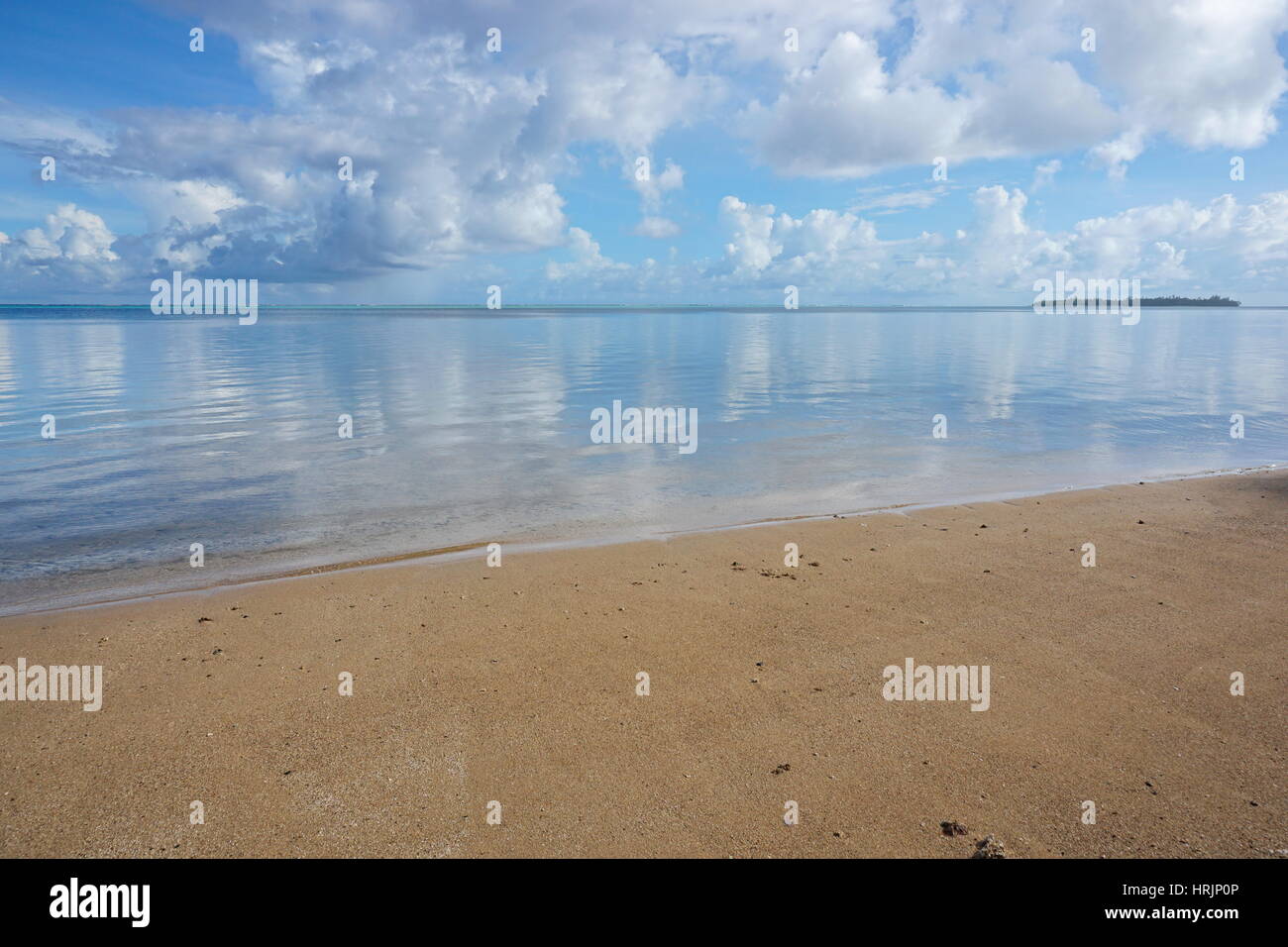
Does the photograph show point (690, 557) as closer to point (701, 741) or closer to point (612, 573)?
point (612, 573)

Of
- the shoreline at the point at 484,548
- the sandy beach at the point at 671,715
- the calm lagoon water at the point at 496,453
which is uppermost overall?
the calm lagoon water at the point at 496,453

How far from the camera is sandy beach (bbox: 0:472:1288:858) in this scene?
186 inches

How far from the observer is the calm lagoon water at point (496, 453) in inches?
458

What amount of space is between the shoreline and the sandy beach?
1.23 feet

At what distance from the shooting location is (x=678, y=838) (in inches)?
182

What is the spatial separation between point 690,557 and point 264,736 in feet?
18.5

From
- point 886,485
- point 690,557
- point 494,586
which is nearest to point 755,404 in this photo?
point 886,485

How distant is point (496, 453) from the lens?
17938 mm
